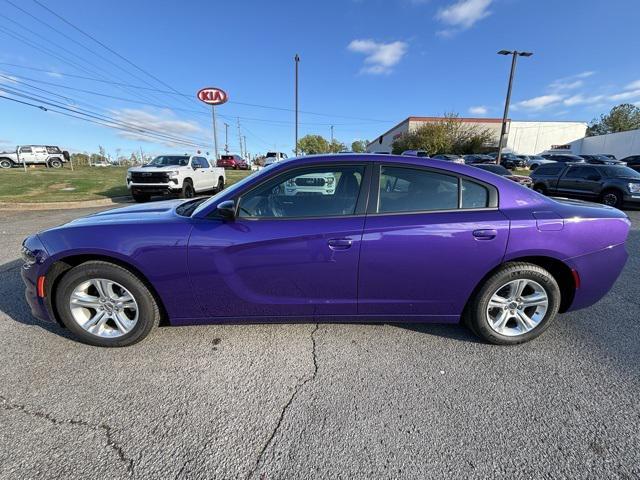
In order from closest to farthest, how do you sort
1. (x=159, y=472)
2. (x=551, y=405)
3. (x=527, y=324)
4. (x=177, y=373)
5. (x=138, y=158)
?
1. (x=159, y=472)
2. (x=551, y=405)
3. (x=177, y=373)
4. (x=527, y=324)
5. (x=138, y=158)

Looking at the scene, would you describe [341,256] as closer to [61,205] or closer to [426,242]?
[426,242]

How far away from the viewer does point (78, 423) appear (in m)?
1.90

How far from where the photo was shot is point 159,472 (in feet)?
5.32

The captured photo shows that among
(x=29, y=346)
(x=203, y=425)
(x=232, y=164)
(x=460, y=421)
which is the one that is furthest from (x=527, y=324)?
(x=232, y=164)

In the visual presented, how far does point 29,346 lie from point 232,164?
36.6 m

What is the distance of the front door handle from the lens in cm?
234

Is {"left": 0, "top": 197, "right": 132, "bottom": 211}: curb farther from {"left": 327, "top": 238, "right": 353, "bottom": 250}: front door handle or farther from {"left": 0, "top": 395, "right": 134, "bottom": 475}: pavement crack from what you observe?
{"left": 327, "top": 238, "right": 353, "bottom": 250}: front door handle

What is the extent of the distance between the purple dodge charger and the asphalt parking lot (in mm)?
273

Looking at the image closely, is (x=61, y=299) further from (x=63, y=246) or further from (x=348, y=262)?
(x=348, y=262)

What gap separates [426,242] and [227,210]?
1.51 metres

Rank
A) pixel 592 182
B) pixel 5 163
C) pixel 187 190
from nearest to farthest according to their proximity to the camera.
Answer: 1. pixel 592 182
2. pixel 187 190
3. pixel 5 163

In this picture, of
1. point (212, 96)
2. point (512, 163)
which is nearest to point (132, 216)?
point (212, 96)

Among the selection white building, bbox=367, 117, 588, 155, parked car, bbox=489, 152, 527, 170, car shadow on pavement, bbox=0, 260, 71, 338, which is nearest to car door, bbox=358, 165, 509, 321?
car shadow on pavement, bbox=0, 260, 71, 338

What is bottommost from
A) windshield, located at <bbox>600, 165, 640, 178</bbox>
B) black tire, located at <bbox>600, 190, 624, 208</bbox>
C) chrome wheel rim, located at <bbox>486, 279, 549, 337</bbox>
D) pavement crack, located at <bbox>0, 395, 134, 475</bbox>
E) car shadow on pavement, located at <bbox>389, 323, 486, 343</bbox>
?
pavement crack, located at <bbox>0, 395, 134, 475</bbox>
